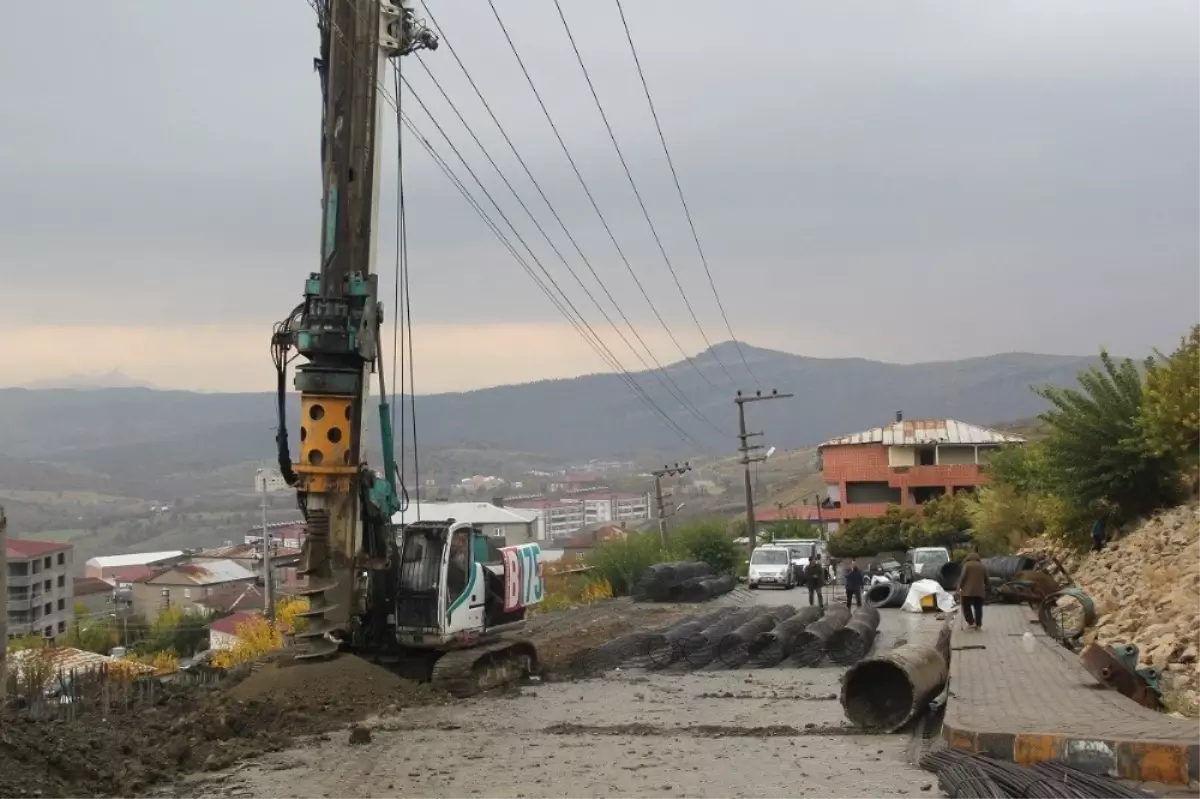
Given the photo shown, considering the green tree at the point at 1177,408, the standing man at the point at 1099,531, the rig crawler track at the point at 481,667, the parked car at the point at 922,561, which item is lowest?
the parked car at the point at 922,561

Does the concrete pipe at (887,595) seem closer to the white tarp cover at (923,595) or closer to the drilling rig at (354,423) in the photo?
the white tarp cover at (923,595)

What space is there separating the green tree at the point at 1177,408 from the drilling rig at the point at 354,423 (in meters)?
15.9

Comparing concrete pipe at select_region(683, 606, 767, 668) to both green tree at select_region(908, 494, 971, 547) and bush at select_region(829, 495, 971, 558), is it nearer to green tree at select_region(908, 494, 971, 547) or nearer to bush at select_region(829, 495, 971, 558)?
green tree at select_region(908, 494, 971, 547)

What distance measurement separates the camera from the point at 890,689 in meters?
15.1

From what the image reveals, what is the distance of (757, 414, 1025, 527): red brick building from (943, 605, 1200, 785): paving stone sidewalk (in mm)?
72082

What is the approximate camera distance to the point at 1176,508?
28.4 m

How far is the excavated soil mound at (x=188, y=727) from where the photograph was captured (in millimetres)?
12250

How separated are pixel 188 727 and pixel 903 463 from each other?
78289 millimetres

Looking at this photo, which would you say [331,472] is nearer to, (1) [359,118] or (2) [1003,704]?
(1) [359,118]

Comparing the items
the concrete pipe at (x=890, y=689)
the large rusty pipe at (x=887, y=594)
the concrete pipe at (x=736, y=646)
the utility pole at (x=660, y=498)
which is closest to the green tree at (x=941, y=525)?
the utility pole at (x=660, y=498)

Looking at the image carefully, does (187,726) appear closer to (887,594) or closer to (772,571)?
(887,594)

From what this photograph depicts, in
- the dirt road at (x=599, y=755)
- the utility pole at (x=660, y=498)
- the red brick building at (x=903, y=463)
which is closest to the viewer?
the dirt road at (x=599, y=755)

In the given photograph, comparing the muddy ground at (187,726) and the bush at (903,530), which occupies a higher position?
the muddy ground at (187,726)

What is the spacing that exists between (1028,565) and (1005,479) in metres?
18.1
